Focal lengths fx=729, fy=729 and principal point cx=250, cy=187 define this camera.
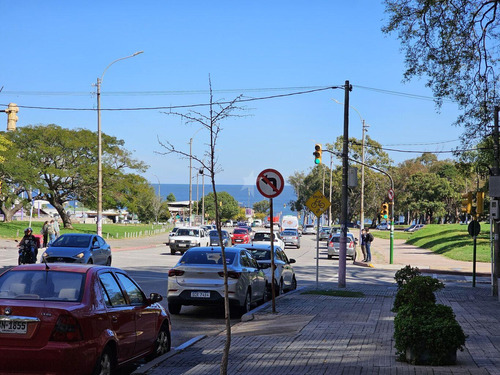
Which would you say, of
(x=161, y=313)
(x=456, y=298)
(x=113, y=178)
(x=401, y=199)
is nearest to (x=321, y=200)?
(x=456, y=298)

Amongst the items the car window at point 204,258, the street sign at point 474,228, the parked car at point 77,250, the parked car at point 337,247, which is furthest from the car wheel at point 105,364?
the parked car at point 337,247

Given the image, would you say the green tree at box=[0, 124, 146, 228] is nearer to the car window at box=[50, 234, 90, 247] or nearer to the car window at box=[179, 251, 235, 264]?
the car window at box=[50, 234, 90, 247]

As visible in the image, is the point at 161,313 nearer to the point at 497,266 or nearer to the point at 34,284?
the point at 34,284

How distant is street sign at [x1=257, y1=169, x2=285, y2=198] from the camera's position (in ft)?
48.1

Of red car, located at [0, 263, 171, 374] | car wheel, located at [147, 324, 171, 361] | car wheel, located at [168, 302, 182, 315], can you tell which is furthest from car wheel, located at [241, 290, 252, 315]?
red car, located at [0, 263, 171, 374]

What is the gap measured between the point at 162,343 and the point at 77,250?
15497 mm

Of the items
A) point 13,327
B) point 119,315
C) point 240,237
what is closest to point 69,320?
point 13,327

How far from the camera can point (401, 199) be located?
116 meters

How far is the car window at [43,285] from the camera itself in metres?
7.48

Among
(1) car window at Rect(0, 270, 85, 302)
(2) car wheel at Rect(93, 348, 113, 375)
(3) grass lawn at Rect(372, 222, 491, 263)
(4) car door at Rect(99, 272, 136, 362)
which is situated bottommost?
(3) grass lawn at Rect(372, 222, 491, 263)

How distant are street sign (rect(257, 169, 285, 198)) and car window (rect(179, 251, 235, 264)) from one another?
179cm

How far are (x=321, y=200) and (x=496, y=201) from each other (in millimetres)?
5545

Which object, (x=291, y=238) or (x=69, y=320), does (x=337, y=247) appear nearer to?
(x=291, y=238)

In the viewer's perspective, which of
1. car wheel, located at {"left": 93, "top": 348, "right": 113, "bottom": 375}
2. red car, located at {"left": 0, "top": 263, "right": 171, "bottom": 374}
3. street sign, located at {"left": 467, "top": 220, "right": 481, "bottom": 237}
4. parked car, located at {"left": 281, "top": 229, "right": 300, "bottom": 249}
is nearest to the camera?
red car, located at {"left": 0, "top": 263, "right": 171, "bottom": 374}
